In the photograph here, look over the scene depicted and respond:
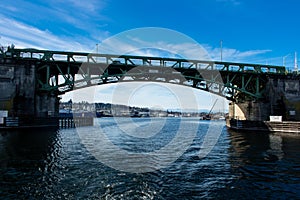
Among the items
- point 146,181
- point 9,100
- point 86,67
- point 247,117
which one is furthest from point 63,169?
point 247,117

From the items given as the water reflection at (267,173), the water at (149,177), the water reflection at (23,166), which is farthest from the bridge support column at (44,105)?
the water reflection at (267,173)

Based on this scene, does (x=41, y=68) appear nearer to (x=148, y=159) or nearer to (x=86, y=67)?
(x=86, y=67)

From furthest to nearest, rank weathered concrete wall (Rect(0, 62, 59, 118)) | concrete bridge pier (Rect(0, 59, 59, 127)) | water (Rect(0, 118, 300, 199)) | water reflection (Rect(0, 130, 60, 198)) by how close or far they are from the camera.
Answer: weathered concrete wall (Rect(0, 62, 59, 118)) → concrete bridge pier (Rect(0, 59, 59, 127)) → water reflection (Rect(0, 130, 60, 198)) → water (Rect(0, 118, 300, 199))

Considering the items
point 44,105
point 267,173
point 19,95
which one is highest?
point 19,95

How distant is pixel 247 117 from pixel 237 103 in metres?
7.04

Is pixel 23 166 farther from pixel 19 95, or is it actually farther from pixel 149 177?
pixel 19 95

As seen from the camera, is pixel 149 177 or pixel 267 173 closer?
pixel 149 177

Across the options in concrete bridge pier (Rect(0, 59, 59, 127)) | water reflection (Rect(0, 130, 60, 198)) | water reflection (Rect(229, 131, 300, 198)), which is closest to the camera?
water reflection (Rect(0, 130, 60, 198))

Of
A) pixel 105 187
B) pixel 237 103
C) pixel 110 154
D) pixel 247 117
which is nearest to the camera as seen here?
pixel 105 187

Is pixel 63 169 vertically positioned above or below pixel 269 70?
below

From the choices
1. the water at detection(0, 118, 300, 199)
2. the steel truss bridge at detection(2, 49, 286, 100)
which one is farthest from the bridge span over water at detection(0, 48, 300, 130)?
the water at detection(0, 118, 300, 199)

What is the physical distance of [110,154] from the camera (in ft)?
71.1

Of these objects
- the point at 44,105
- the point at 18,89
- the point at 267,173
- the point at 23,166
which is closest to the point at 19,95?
the point at 18,89

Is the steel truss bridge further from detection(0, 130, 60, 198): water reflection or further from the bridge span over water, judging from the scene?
detection(0, 130, 60, 198): water reflection
